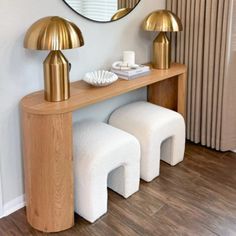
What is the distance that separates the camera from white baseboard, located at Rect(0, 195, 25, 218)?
7.45 feet

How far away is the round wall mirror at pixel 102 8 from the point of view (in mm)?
2325

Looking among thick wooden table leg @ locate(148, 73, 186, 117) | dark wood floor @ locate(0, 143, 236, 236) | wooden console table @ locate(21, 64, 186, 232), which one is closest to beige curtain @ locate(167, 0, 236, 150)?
thick wooden table leg @ locate(148, 73, 186, 117)

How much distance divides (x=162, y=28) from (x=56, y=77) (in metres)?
0.97

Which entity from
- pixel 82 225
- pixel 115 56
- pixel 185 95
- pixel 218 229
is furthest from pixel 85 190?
pixel 185 95

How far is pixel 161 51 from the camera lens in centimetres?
274

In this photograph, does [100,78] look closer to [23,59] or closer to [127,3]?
[23,59]

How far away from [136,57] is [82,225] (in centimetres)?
134

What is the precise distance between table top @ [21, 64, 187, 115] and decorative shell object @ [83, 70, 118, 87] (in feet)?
0.12

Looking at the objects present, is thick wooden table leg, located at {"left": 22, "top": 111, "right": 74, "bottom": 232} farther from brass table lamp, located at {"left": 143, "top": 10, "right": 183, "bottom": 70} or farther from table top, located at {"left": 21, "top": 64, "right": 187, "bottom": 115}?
brass table lamp, located at {"left": 143, "top": 10, "right": 183, "bottom": 70}

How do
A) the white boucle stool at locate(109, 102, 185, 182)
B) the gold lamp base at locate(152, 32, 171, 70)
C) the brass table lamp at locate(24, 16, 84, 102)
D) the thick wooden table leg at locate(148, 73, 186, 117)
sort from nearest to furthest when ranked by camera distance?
the brass table lamp at locate(24, 16, 84, 102) → the white boucle stool at locate(109, 102, 185, 182) → the gold lamp base at locate(152, 32, 171, 70) → the thick wooden table leg at locate(148, 73, 186, 117)

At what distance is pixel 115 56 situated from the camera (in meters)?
2.70

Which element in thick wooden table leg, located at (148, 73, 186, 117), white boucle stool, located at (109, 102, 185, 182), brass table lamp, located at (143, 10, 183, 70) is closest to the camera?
white boucle stool, located at (109, 102, 185, 182)

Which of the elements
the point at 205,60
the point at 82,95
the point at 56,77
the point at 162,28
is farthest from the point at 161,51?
the point at 56,77

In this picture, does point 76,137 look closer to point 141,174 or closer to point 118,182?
point 118,182
